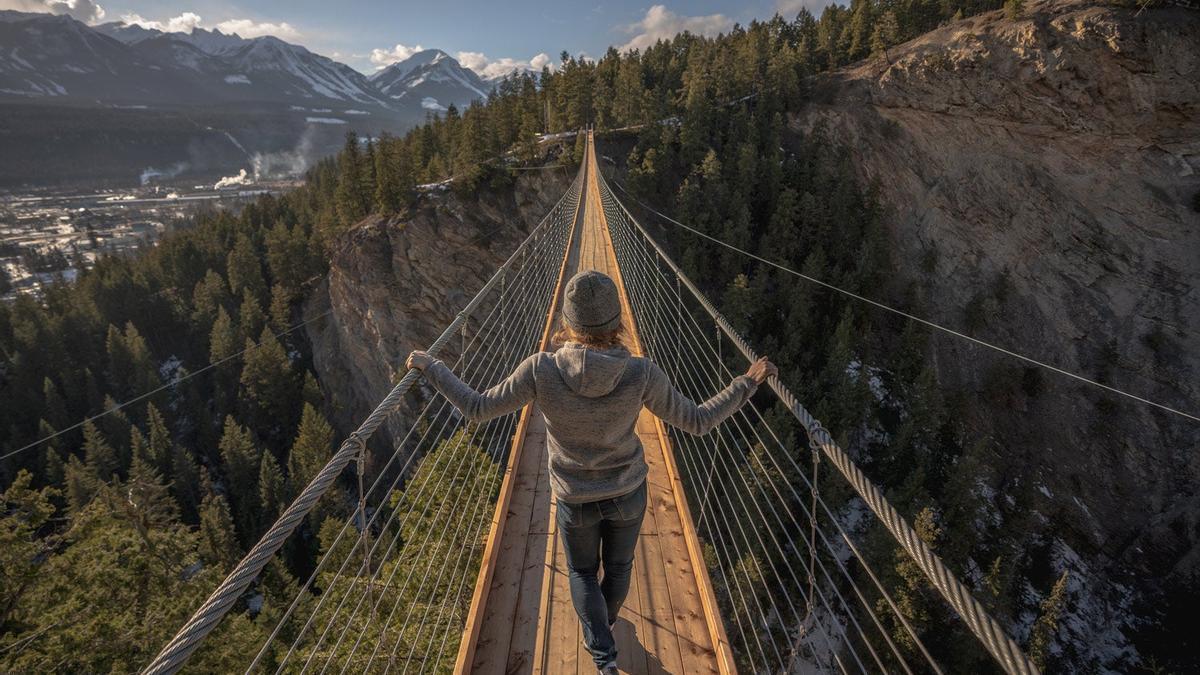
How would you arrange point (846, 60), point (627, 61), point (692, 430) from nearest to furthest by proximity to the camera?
point (692, 430)
point (846, 60)
point (627, 61)

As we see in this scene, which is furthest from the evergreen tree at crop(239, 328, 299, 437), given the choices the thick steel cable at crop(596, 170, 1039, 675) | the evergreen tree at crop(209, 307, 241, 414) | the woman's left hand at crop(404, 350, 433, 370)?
the thick steel cable at crop(596, 170, 1039, 675)

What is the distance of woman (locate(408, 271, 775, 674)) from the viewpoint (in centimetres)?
171

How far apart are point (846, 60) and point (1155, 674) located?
95.1ft

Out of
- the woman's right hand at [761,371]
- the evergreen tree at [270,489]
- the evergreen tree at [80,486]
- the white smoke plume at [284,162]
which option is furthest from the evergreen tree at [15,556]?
the white smoke plume at [284,162]

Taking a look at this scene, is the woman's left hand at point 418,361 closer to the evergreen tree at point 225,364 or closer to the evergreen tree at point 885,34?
the evergreen tree at point 885,34

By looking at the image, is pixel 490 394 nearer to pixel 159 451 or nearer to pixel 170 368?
pixel 159 451

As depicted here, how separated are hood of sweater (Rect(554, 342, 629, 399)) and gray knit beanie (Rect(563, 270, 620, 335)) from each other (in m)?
0.08

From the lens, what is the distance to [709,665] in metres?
2.22

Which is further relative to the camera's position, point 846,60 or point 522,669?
point 846,60

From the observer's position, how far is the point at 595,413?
68.9 inches

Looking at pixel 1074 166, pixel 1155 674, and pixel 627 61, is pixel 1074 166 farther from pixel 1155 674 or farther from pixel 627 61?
pixel 627 61

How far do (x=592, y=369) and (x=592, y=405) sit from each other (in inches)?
5.5

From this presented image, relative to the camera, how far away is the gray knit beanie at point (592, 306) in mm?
1693

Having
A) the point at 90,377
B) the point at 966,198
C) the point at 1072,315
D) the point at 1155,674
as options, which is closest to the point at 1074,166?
the point at 966,198
